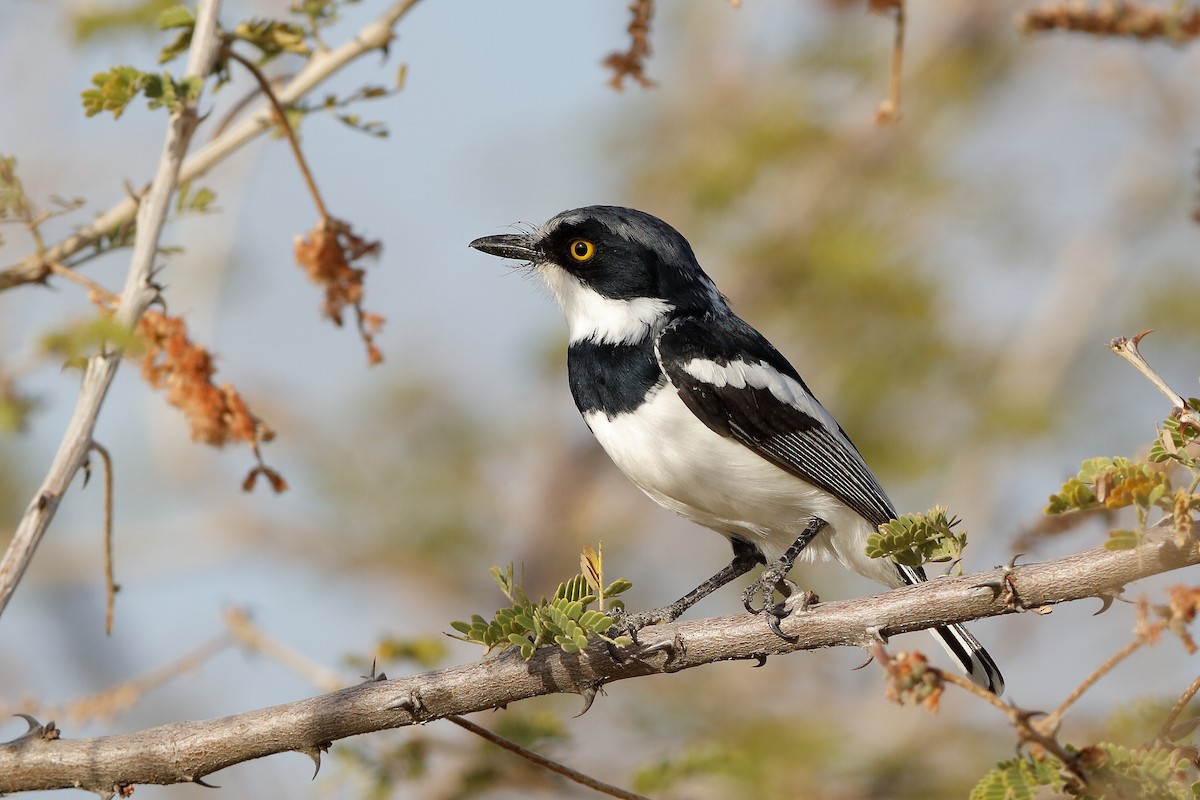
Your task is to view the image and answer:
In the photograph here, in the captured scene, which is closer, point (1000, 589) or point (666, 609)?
point (1000, 589)

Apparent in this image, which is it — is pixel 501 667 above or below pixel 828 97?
below

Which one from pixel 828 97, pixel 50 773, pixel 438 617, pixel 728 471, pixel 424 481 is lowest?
pixel 50 773

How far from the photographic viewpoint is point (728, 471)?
4.24 metres

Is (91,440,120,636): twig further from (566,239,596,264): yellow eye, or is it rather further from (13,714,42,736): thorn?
(566,239,596,264): yellow eye

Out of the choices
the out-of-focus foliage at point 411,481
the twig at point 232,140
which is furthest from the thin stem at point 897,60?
the out-of-focus foliage at point 411,481

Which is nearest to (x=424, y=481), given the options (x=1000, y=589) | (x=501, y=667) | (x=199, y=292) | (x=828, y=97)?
(x=199, y=292)

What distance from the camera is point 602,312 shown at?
4590 millimetres

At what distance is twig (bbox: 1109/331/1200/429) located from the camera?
2314mm

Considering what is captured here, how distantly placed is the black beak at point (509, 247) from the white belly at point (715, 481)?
839mm

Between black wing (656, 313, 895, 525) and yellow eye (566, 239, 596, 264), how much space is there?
524mm

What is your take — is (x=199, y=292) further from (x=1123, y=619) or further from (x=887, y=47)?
(x=1123, y=619)

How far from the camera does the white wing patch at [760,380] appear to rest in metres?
4.21

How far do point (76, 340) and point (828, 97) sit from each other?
26.1 feet

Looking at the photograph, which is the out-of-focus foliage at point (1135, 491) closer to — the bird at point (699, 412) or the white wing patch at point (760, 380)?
the bird at point (699, 412)
